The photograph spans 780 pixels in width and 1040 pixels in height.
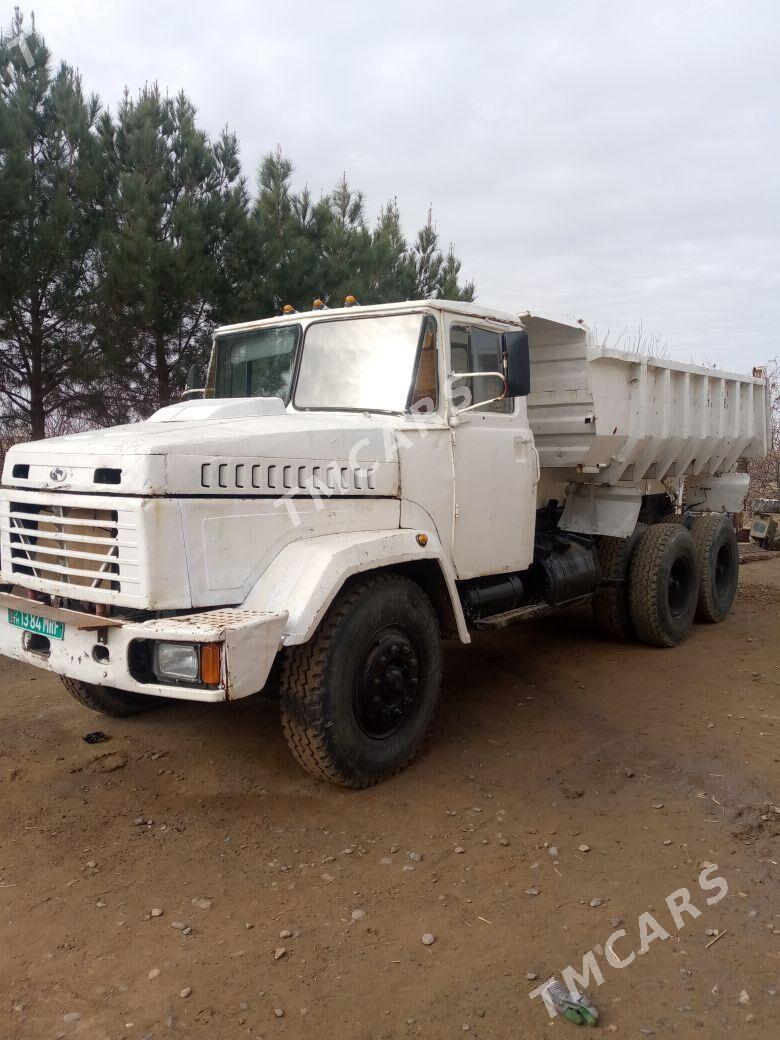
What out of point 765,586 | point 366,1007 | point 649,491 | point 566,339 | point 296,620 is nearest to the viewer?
point 366,1007

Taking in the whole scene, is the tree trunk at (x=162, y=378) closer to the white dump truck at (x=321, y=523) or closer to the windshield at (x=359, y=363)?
the white dump truck at (x=321, y=523)

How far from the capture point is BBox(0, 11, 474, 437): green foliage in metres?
7.78

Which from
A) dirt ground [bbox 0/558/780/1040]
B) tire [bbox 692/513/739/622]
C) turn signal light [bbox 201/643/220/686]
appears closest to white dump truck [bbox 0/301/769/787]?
turn signal light [bbox 201/643/220/686]

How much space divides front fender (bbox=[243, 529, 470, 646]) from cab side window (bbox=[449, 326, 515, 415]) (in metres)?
1.04

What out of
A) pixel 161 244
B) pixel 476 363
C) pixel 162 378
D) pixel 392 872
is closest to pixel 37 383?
pixel 162 378

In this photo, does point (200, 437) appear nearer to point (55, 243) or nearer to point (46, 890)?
point (46, 890)

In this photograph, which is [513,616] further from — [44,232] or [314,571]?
[44,232]

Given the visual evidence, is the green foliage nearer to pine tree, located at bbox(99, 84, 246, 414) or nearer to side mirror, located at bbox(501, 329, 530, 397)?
pine tree, located at bbox(99, 84, 246, 414)

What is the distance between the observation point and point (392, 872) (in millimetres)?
3051

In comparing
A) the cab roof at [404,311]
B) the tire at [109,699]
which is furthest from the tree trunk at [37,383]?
the tire at [109,699]

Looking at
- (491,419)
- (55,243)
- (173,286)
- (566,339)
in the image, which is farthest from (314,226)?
(491,419)

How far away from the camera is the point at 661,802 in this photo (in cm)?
357

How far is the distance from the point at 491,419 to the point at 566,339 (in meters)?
1.37

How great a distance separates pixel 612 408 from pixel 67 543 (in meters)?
3.93
